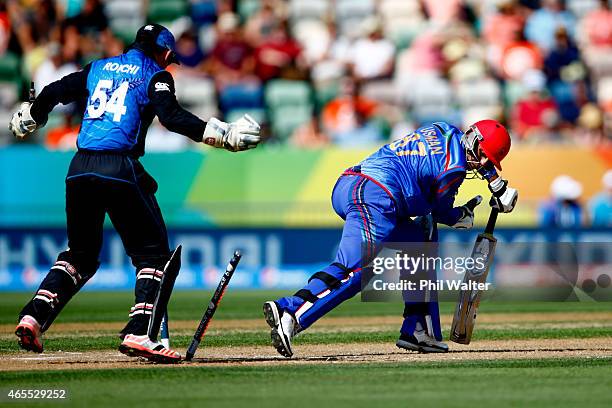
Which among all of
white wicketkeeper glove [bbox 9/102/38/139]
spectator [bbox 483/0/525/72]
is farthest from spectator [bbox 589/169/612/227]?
white wicketkeeper glove [bbox 9/102/38/139]

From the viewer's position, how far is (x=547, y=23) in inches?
872

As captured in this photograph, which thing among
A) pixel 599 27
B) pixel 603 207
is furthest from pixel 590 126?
pixel 599 27

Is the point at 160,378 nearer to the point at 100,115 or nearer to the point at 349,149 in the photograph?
the point at 100,115

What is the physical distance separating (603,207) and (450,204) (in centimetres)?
A: 971

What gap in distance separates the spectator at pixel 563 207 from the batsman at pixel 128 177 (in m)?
10.6

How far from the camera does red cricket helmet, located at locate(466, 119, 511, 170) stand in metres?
9.20

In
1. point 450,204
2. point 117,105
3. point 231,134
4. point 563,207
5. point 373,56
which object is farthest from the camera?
point 373,56

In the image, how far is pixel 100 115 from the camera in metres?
8.70

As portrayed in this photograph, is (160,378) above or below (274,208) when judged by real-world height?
below

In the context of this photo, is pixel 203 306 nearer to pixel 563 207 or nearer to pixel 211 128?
pixel 563 207

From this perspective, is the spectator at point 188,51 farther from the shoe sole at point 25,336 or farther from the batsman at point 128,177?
the shoe sole at point 25,336

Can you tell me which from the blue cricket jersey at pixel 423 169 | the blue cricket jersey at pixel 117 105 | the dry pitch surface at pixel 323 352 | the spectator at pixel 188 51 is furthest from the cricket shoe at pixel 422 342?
the spectator at pixel 188 51

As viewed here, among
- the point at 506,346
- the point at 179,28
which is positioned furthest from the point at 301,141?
the point at 506,346

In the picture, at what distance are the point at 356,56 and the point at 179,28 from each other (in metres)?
3.24
